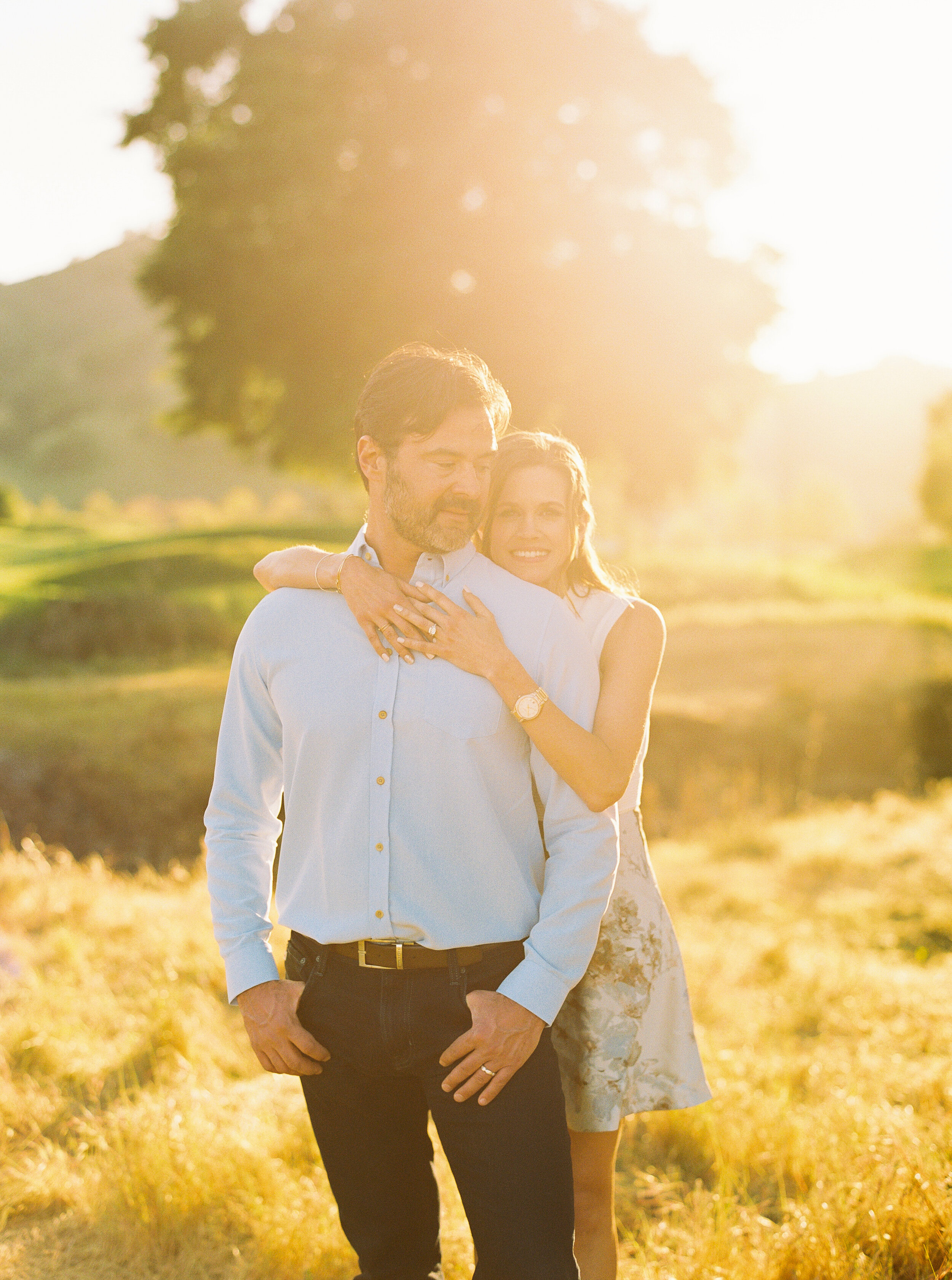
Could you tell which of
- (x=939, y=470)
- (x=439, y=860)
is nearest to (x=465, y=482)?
(x=439, y=860)

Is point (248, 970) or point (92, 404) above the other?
point (92, 404)

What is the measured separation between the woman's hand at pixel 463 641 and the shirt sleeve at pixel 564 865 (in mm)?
153

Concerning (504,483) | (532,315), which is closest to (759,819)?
(532,315)

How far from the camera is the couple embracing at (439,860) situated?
1.90 meters

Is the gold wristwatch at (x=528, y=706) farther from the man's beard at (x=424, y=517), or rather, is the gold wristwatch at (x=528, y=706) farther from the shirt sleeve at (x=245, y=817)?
the shirt sleeve at (x=245, y=817)

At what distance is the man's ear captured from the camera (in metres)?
2.12

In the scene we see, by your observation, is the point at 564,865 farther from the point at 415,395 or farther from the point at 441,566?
the point at 415,395

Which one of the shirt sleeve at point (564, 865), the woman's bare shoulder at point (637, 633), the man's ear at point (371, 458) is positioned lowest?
the shirt sleeve at point (564, 865)

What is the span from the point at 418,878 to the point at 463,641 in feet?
1.64

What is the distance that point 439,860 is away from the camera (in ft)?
6.40

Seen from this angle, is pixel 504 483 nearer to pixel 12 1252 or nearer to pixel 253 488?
pixel 12 1252

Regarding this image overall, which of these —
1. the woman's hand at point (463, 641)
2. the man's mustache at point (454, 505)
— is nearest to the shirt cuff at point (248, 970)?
the woman's hand at point (463, 641)

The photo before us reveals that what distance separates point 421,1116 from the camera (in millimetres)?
2105

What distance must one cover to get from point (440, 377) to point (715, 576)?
2344 centimetres
